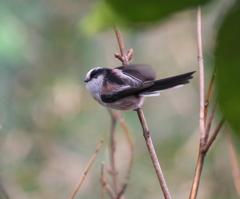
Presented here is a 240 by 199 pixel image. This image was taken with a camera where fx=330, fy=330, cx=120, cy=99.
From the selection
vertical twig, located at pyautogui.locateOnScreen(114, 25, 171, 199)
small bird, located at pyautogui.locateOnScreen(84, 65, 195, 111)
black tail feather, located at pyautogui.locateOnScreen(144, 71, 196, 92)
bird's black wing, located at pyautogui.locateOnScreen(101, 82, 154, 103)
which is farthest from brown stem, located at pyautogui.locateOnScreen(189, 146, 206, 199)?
bird's black wing, located at pyautogui.locateOnScreen(101, 82, 154, 103)

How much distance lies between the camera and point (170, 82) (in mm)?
1677

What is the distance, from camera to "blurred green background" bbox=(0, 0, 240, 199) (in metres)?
3.16

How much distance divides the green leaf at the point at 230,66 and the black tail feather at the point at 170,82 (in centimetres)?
132

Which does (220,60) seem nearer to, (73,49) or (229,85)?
(229,85)

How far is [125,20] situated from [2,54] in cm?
255

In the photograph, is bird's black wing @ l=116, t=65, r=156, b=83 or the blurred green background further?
the blurred green background

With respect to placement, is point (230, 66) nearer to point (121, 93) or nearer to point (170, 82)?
point (170, 82)

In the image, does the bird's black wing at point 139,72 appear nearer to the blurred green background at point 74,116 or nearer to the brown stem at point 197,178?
the brown stem at point 197,178

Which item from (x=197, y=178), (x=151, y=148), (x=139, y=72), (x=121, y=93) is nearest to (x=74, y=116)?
(x=121, y=93)

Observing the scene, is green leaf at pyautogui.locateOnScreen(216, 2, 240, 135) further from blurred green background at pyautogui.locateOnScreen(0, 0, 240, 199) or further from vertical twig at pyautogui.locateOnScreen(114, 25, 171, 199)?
blurred green background at pyautogui.locateOnScreen(0, 0, 240, 199)

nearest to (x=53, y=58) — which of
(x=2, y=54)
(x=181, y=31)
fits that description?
(x=2, y=54)

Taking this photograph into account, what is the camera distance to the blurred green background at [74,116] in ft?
10.4

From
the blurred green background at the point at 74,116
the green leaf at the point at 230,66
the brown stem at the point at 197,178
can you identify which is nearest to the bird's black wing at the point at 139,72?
the brown stem at the point at 197,178

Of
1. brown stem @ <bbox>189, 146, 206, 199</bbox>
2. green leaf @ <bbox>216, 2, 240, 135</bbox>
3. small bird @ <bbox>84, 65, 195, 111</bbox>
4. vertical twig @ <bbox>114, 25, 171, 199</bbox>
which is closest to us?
green leaf @ <bbox>216, 2, 240, 135</bbox>
